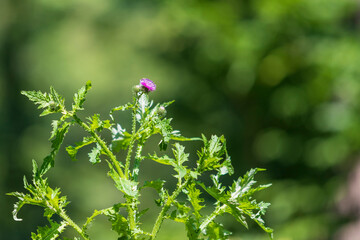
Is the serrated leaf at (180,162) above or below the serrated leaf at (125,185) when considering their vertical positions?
above

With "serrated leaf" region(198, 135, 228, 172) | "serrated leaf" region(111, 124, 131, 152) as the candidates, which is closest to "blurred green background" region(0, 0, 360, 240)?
"serrated leaf" region(111, 124, 131, 152)

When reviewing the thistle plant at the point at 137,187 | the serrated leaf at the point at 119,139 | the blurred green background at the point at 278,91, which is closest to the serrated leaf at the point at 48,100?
the thistle plant at the point at 137,187

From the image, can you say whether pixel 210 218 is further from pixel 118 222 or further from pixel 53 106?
pixel 53 106

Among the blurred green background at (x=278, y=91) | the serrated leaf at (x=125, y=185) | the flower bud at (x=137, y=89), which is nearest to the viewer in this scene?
the serrated leaf at (x=125, y=185)

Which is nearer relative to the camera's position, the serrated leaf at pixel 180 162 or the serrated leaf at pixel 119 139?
the serrated leaf at pixel 180 162

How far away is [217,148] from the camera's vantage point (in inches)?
40.6

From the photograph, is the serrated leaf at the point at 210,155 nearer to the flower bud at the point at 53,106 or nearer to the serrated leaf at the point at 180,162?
the serrated leaf at the point at 180,162

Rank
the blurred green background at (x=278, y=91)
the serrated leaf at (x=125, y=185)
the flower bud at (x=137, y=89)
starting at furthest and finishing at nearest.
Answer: the blurred green background at (x=278, y=91)
the flower bud at (x=137, y=89)
the serrated leaf at (x=125, y=185)

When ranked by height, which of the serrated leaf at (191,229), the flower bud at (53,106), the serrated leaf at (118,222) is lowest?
the serrated leaf at (118,222)

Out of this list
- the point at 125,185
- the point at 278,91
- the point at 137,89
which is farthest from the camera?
the point at 278,91

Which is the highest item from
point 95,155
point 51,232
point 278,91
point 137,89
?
point 278,91

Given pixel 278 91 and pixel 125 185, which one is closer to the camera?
pixel 125 185

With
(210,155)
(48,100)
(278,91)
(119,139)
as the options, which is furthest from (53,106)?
(278,91)

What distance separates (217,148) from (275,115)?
5300mm
